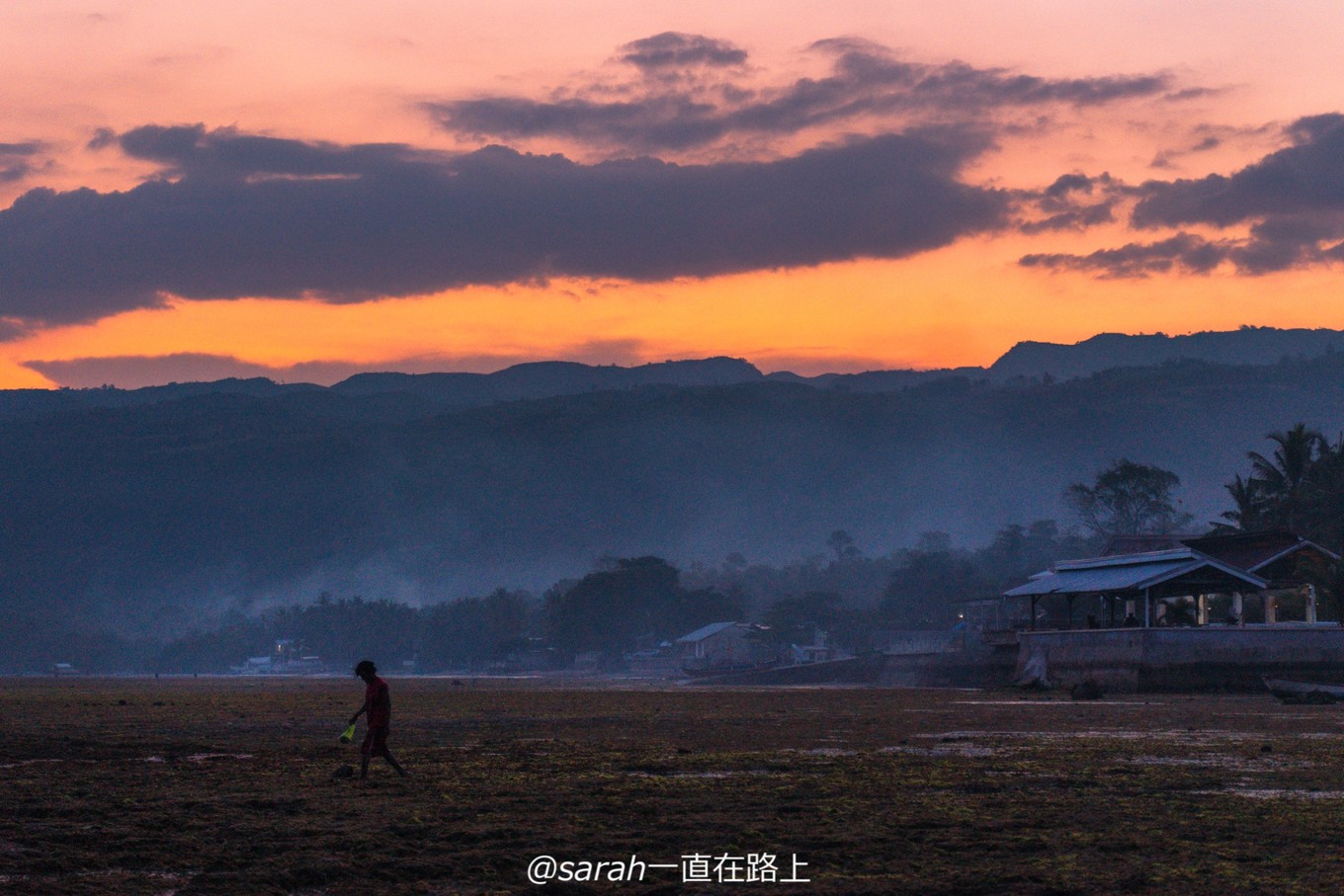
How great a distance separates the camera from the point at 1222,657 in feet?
202

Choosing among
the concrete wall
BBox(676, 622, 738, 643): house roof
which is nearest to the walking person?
the concrete wall

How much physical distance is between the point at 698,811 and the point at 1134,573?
58.6 m

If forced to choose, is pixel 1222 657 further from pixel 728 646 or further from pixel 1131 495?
pixel 1131 495

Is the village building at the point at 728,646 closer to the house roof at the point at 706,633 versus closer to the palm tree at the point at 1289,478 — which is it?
the house roof at the point at 706,633

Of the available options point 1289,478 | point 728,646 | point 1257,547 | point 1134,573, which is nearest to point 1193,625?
point 1134,573

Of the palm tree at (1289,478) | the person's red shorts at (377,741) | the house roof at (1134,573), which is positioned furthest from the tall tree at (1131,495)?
the person's red shorts at (377,741)

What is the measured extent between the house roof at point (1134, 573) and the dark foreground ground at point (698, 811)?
34.2m

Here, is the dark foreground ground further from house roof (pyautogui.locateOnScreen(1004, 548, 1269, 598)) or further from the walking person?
house roof (pyautogui.locateOnScreen(1004, 548, 1269, 598))

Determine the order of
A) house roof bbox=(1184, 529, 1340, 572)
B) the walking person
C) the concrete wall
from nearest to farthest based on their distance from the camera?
the walking person → the concrete wall → house roof bbox=(1184, 529, 1340, 572)

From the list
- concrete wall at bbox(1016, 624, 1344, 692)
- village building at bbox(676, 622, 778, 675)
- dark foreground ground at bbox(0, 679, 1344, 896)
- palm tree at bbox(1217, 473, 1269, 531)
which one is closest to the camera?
dark foreground ground at bbox(0, 679, 1344, 896)

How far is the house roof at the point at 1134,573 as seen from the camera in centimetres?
6975

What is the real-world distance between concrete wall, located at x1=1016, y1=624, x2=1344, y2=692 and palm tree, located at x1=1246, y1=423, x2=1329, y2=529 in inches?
1478

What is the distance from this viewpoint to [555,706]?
5825cm

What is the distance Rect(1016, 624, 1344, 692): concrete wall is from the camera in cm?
6122
